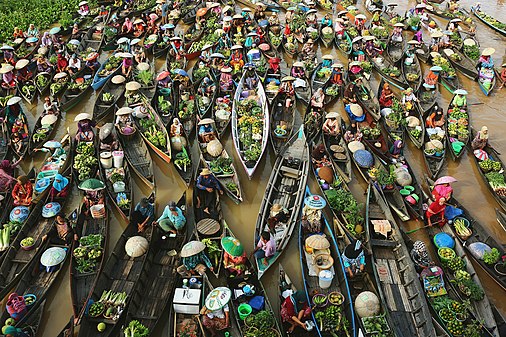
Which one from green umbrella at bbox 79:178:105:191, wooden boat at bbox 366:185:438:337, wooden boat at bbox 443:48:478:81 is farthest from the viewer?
wooden boat at bbox 443:48:478:81

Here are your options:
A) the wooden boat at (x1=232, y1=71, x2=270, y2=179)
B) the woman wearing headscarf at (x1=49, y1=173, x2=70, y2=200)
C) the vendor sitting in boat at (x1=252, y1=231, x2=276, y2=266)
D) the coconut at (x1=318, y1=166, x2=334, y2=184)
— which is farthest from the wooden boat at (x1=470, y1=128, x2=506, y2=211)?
the woman wearing headscarf at (x1=49, y1=173, x2=70, y2=200)

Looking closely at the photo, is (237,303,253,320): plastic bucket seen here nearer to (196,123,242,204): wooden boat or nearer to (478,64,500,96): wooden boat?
(196,123,242,204): wooden boat

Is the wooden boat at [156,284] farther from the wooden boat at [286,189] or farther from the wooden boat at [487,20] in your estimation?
the wooden boat at [487,20]

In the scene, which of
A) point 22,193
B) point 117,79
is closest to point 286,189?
point 22,193

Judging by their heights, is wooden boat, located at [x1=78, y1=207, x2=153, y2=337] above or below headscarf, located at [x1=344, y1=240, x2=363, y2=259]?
below

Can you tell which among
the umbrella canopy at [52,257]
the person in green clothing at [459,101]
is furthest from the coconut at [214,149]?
the person in green clothing at [459,101]

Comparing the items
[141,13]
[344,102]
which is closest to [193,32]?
[141,13]

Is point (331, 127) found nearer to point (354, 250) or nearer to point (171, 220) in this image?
point (354, 250)
